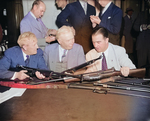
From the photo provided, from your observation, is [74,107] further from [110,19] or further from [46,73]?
[110,19]

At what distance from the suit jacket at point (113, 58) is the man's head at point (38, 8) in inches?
34.1

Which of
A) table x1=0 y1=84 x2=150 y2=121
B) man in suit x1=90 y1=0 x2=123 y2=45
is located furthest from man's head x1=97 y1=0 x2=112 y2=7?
table x1=0 y1=84 x2=150 y2=121

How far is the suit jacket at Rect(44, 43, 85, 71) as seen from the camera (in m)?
2.10

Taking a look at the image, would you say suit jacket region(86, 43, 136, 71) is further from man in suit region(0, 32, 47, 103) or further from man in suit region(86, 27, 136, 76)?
man in suit region(0, 32, 47, 103)

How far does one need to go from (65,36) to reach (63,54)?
263 mm

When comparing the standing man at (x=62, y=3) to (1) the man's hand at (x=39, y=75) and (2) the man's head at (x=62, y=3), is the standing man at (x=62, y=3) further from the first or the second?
(1) the man's hand at (x=39, y=75)

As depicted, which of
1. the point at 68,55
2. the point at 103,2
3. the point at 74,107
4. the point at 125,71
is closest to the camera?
the point at 74,107

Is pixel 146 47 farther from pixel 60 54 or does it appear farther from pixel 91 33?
pixel 60 54

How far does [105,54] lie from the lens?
2.09 m

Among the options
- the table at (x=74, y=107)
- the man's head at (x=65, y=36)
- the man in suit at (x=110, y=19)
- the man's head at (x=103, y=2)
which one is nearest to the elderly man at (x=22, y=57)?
the man's head at (x=65, y=36)

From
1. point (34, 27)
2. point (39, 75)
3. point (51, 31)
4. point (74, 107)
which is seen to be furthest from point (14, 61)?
point (74, 107)

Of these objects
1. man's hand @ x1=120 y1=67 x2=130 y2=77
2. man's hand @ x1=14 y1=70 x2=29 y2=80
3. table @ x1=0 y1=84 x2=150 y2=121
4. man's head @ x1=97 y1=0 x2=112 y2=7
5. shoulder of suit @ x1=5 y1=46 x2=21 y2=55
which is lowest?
table @ x1=0 y1=84 x2=150 y2=121

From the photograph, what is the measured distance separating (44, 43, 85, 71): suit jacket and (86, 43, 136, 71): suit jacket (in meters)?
0.11

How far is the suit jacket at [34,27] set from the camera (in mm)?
2068
